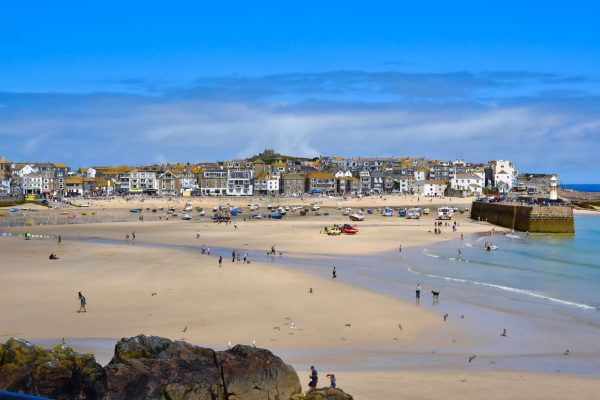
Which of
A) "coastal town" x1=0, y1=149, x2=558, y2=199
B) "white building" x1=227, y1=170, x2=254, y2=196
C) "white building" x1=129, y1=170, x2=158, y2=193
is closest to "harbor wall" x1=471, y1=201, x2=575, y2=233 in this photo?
"coastal town" x1=0, y1=149, x2=558, y2=199

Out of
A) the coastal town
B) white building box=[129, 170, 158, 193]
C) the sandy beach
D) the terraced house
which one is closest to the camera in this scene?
the sandy beach

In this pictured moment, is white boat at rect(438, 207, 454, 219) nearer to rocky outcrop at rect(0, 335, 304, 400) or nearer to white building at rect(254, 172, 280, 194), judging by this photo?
white building at rect(254, 172, 280, 194)

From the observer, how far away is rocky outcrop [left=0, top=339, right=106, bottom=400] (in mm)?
10547

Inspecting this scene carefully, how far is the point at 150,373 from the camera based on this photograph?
10836 mm

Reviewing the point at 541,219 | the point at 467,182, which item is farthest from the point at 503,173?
the point at 541,219

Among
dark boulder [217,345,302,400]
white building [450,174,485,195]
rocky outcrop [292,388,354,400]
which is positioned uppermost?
white building [450,174,485,195]

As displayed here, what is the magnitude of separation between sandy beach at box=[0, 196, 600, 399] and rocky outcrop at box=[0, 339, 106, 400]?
4644 mm

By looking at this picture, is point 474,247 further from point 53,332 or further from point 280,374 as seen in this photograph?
point 280,374

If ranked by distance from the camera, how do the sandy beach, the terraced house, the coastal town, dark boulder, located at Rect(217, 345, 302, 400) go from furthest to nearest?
the terraced house
the coastal town
the sandy beach
dark boulder, located at Rect(217, 345, 302, 400)

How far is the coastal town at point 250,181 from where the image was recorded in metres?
123

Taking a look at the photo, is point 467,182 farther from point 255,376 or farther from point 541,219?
point 255,376

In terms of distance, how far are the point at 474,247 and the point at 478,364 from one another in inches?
1195

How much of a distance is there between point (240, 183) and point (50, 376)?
119m

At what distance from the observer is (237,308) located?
23.0 meters
